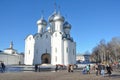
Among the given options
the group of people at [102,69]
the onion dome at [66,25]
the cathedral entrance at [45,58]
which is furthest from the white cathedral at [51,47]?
the group of people at [102,69]

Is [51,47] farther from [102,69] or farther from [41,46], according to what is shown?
[102,69]

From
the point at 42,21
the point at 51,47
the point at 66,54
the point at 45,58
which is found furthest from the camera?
the point at 42,21

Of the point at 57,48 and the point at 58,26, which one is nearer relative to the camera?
the point at 57,48

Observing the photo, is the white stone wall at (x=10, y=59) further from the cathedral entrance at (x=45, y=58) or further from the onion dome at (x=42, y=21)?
the cathedral entrance at (x=45, y=58)

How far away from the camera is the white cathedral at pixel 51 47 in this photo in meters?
69.8

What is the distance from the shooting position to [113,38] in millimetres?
81500

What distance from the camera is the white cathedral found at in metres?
69.8

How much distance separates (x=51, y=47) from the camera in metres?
71.8

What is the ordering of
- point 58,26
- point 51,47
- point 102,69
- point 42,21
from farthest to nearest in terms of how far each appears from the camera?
point 42,21, point 58,26, point 51,47, point 102,69

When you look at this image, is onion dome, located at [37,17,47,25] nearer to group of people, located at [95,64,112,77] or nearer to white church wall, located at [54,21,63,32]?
white church wall, located at [54,21,63,32]

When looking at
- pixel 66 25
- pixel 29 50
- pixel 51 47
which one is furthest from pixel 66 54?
pixel 66 25

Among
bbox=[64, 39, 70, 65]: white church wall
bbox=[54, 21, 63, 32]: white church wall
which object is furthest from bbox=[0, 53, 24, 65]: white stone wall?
bbox=[64, 39, 70, 65]: white church wall

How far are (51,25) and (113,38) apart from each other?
879 inches

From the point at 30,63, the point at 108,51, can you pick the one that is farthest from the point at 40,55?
the point at 108,51
